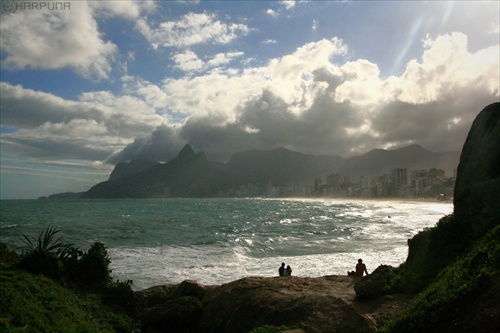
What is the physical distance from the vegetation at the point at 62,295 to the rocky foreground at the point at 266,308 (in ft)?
A: 3.97

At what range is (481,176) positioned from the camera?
1584 centimetres

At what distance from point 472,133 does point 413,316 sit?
38.5ft

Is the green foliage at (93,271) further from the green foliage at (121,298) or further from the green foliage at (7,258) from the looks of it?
the green foliage at (7,258)

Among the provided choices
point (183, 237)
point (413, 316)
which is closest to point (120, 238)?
point (183, 237)

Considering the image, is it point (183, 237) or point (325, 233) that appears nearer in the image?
point (183, 237)

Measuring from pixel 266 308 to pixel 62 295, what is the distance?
7566 mm

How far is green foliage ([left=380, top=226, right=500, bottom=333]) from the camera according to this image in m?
7.80

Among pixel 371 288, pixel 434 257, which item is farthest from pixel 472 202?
pixel 371 288

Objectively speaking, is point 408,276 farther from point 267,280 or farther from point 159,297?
point 159,297

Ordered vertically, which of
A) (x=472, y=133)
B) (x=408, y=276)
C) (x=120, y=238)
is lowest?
(x=120, y=238)

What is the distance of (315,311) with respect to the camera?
42.3 ft

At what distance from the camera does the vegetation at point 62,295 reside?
1126 centimetres

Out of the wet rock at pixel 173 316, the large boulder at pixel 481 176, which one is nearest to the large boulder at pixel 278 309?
the wet rock at pixel 173 316

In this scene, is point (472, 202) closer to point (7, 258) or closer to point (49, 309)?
point (49, 309)
